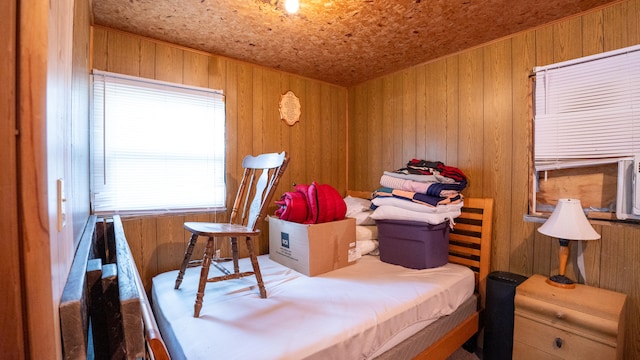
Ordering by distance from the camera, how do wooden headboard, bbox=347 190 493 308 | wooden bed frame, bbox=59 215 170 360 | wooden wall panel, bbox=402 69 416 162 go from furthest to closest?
wooden wall panel, bbox=402 69 416 162 < wooden headboard, bbox=347 190 493 308 < wooden bed frame, bbox=59 215 170 360

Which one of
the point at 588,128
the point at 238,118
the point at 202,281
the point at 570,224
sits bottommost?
the point at 202,281

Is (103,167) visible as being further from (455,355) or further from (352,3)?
(455,355)

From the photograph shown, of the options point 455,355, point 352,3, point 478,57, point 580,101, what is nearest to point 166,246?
point 352,3

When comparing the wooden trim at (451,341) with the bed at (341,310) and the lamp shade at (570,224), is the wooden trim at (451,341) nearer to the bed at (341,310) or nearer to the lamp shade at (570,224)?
the bed at (341,310)

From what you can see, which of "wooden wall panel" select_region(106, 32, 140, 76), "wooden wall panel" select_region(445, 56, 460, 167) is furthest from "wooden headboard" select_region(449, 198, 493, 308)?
"wooden wall panel" select_region(106, 32, 140, 76)

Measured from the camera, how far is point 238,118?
2.52 meters

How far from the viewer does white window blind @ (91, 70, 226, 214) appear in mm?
1932

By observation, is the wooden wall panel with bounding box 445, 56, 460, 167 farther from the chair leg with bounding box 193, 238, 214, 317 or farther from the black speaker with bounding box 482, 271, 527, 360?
the chair leg with bounding box 193, 238, 214, 317

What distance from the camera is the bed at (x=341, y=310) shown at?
1171 mm

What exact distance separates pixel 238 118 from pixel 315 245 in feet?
4.43

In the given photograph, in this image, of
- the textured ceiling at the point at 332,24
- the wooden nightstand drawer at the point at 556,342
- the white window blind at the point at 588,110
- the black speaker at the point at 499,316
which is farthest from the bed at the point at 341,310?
the textured ceiling at the point at 332,24

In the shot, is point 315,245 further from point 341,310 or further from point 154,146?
point 154,146

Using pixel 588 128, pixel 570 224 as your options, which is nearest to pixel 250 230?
pixel 570 224

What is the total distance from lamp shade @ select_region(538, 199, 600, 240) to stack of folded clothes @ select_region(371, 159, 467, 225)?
0.59 m
